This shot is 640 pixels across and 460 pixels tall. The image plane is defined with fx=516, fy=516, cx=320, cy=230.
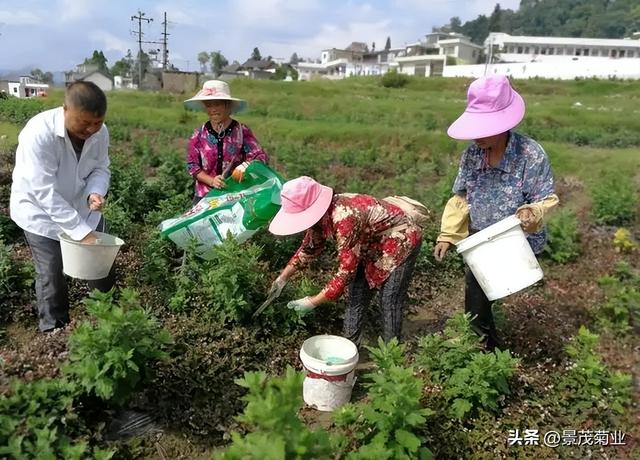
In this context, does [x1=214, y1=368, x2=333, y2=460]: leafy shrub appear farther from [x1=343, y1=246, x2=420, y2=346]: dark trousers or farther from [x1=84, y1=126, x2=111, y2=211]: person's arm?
[x1=84, y1=126, x2=111, y2=211]: person's arm

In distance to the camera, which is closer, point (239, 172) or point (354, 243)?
Result: point (354, 243)

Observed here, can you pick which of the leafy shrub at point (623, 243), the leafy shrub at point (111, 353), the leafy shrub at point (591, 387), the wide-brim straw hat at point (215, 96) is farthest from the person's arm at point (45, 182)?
the leafy shrub at point (623, 243)

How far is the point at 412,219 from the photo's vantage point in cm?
358

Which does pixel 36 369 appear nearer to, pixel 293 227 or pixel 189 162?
pixel 293 227

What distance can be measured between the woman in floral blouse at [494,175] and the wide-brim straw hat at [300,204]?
94 centimetres

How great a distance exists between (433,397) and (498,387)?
1.30ft

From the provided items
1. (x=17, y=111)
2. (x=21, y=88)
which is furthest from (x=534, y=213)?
(x=21, y=88)

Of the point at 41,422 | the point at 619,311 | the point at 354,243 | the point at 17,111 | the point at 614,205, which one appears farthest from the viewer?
the point at 17,111

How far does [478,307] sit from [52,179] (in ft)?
9.76

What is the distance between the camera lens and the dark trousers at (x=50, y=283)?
11.3ft

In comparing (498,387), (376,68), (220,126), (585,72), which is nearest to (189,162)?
(220,126)

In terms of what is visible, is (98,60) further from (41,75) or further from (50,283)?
(50,283)

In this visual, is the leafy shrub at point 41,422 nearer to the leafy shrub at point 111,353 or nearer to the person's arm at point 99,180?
the leafy shrub at point 111,353

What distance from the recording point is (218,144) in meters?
4.60
